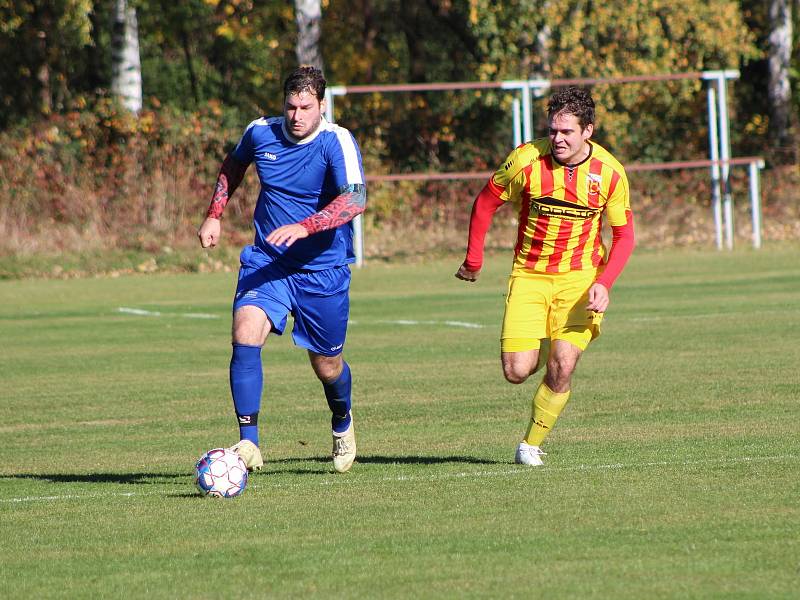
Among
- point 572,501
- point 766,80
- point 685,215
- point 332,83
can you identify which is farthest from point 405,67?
point 572,501

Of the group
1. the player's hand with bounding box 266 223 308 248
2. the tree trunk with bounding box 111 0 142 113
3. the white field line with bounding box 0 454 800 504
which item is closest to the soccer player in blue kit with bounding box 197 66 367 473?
the player's hand with bounding box 266 223 308 248

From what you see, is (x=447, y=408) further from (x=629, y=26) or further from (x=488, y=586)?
(x=629, y=26)

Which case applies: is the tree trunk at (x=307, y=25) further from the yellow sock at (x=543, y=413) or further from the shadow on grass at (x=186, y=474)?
the yellow sock at (x=543, y=413)

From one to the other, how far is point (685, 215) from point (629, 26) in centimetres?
441

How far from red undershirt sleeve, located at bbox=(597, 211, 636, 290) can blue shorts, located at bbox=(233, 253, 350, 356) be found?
54.5 inches

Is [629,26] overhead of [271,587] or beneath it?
overhead

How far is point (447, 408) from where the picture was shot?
37.8 feet

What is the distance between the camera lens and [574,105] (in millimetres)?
8609

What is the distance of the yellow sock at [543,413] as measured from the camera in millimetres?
8852

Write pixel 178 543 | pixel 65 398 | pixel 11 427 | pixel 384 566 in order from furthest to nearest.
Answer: pixel 65 398 → pixel 11 427 → pixel 178 543 → pixel 384 566

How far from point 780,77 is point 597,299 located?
32789mm

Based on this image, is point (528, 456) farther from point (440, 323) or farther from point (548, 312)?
point (440, 323)

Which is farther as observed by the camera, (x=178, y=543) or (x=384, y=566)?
(x=178, y=543)

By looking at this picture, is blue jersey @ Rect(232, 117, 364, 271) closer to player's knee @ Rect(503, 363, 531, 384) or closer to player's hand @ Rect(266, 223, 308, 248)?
player's hand @ Rect(266, 223, 308, 248)
